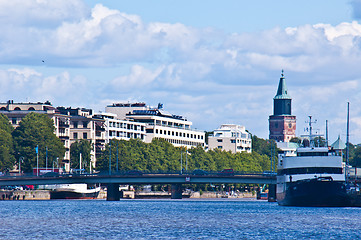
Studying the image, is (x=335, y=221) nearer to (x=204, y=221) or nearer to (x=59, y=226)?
(x=204, y=221)

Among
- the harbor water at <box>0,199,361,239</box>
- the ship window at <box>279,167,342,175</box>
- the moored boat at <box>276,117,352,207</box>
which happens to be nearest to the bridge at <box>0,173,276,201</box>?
the moored boat at <box>276,117,352,207</box>

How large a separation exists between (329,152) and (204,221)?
3985 cm

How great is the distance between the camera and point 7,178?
627 feet

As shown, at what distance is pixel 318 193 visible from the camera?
148875mm

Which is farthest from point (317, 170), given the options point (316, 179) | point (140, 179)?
point (140, 179)

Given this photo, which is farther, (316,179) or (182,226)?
(316,179)

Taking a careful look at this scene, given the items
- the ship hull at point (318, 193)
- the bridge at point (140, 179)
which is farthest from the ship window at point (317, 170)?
the bridge at point (140, 179)

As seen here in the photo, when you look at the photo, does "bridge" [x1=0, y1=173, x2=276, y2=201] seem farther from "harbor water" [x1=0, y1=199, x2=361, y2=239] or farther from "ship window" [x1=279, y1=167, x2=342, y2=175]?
"harbor water" [x1=0, y1=199, x2=361, y2=239]

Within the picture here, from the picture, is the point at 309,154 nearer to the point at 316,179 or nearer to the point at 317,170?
the point at 317,170

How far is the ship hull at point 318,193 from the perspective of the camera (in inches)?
5812

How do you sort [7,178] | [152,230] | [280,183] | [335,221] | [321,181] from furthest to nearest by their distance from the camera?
[7,178], [280,183], [321,181], [335,221], [152,230]

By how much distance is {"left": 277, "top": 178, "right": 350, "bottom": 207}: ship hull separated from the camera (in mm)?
147625

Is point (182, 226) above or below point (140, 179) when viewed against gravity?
below

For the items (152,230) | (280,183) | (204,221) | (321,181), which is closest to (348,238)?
(152,230)
